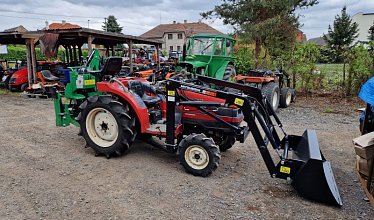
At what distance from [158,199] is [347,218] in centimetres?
191

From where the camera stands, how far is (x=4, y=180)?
3.63 m

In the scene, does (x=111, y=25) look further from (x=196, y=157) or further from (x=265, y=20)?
(x=196, y=157)

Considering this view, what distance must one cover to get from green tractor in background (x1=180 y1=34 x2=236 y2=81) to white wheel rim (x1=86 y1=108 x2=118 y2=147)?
178 inches

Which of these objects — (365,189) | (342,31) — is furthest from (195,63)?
(342,31)

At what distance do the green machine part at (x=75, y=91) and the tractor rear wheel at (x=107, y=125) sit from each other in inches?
19.9

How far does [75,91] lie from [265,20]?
10869 millimetres

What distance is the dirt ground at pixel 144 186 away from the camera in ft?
9.78

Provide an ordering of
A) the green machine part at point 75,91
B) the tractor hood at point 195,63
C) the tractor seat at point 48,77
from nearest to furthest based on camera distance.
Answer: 1. the green machine part at point 75,91
2. the tractor hood at point 195,63
3. the tractor seat at point 48,77

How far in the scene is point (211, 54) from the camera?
28.3 ft

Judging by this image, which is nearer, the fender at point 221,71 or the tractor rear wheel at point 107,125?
the tractor rear wheel at point 107,125

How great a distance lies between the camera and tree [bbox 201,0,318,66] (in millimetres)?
13367

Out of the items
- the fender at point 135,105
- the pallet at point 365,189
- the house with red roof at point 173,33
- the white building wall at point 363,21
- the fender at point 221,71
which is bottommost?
the pallet at point 365,189

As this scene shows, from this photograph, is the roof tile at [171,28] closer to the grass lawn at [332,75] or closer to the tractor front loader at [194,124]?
the grass lawn at [332,75]

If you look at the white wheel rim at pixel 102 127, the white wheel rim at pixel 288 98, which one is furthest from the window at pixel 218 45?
Result: the white wheel rim at pixel 102 127
